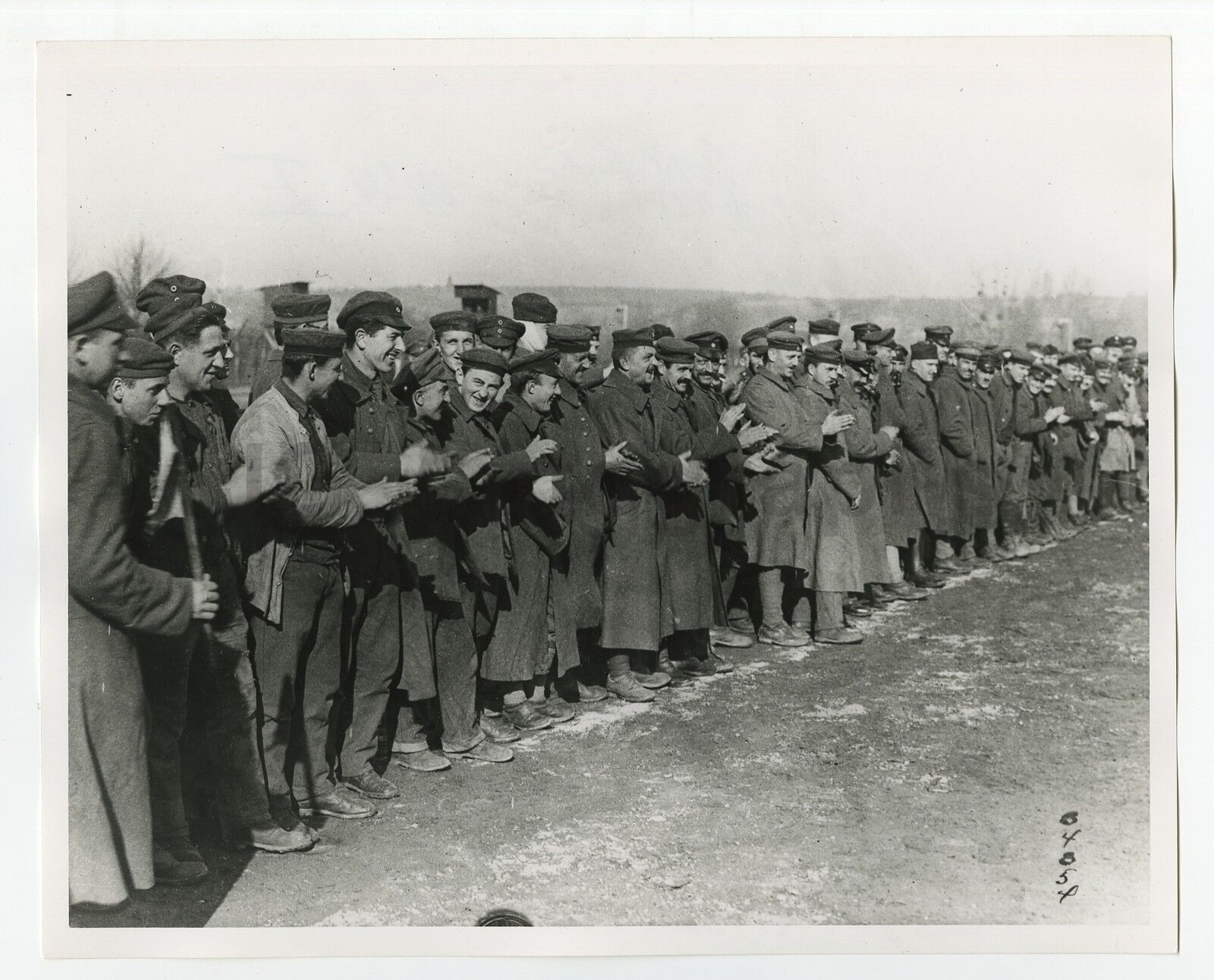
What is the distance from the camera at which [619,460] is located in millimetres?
4785

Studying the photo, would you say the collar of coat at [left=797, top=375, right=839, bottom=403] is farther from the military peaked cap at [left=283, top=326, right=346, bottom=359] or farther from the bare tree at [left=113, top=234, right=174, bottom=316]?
the bare tree at [left=113, top=234, right=174, bottom=316]

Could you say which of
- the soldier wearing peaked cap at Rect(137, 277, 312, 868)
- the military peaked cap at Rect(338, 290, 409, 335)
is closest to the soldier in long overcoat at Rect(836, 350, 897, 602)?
the military peaked cap at Rect(338, 290, 409, 335)

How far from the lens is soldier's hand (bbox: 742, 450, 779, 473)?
5137 mm

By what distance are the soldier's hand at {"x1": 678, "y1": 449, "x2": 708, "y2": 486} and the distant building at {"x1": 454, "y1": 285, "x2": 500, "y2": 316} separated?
3.54 feet

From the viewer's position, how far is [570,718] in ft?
15.5

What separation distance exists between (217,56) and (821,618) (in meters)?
3.36

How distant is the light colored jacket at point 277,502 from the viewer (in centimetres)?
398

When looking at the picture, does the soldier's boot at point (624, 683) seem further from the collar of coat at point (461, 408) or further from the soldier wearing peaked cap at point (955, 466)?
the soldier wearing peaked cap at point (955, 466)

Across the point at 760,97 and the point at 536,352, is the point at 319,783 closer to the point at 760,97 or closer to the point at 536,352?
the point at 536,352

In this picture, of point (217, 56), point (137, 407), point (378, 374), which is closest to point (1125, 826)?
point (378, 374)

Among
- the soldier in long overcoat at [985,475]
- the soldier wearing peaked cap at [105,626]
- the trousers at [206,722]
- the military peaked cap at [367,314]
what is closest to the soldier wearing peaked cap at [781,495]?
the soldier in long overcoat at [985,475]

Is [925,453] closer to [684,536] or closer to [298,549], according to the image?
[684,536]

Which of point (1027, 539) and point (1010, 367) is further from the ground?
point (1010, 367)

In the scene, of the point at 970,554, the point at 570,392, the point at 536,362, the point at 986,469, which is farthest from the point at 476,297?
the point at 970,554
